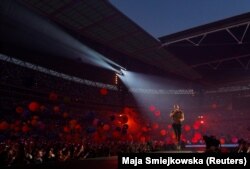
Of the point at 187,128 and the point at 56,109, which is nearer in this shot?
the point at 56,109

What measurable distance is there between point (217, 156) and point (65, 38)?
67.5 ft

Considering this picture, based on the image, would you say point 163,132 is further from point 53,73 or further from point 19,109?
point 19,109

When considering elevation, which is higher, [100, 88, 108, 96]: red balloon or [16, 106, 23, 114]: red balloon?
[100, 88, 108, 96]: red balloon

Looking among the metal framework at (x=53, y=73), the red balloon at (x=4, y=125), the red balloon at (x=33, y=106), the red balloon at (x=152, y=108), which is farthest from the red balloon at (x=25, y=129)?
the red balloon at (x=152, y=108)

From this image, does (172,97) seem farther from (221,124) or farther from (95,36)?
(95,36)

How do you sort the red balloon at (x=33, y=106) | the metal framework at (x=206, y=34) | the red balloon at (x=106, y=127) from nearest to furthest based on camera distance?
the metal framework at (x=206, y=34)
the red balloon at (x=33, y=106)
the red balloon at (x=106, y=127)

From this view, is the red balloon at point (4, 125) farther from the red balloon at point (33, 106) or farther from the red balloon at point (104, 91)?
the red balloon at point (104, 91)

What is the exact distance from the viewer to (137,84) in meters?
39.7

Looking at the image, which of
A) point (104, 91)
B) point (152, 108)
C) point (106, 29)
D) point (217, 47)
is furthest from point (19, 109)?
point (152, 108)

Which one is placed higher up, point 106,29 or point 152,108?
point 106,29

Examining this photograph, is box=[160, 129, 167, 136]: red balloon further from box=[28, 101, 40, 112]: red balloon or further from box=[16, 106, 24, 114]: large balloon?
box=[16, 106, 24, 114]: large balloon

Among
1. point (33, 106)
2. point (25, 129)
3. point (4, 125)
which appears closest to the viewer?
point (4, 125)

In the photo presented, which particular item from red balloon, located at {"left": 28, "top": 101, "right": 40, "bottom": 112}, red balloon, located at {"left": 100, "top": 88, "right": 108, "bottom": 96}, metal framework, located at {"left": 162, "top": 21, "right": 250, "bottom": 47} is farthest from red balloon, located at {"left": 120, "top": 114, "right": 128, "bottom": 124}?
metal framework, located at {"left": 162, "top": 21, "right": 250, "bottom": 47}

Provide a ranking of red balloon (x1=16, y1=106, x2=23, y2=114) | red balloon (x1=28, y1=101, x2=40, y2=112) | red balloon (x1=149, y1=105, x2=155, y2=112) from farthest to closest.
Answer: red balloon (x1=149, y1=105, x2=155, y2=112) → red balloon (x1=28, y1=101, x2=40, y2=112) → red balloon (x1=16, y1=106, x2=23, y2=114)
